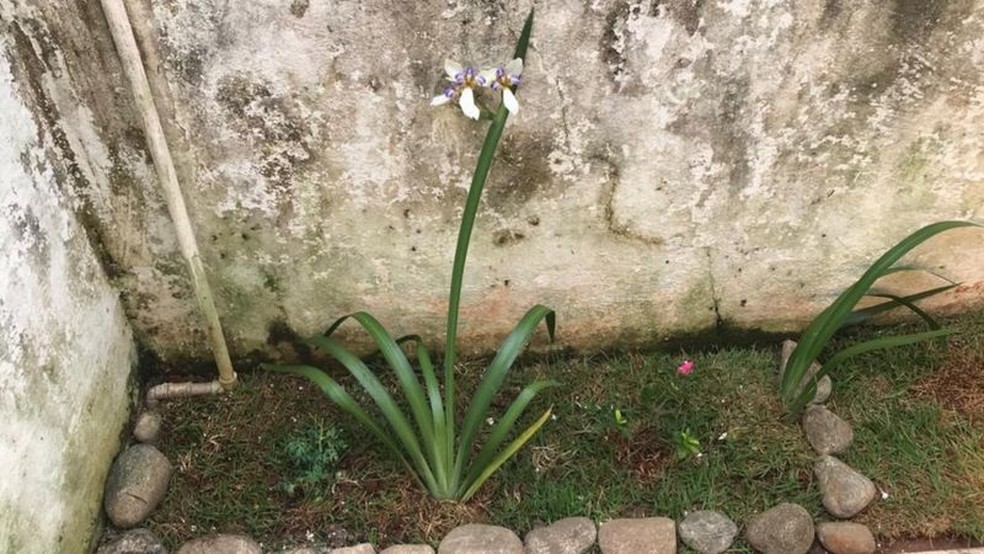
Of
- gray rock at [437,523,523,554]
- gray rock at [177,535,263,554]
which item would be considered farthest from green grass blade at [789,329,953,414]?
gray rock at [177,535,263,554]

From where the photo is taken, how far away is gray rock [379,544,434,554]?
239 cm

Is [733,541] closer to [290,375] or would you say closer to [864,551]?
[864,551]

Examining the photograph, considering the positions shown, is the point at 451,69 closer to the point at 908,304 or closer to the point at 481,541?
the point at 481,541

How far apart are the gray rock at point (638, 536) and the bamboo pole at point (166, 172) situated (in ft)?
3.97

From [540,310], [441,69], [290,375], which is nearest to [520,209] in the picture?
[540,310]

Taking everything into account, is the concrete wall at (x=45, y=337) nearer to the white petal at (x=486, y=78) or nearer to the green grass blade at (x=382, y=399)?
the green grass blade at (x=382, y=399)

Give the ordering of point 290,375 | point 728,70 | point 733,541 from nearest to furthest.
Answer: point 728,70, point 733,541, point 290,375

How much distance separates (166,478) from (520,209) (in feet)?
4.09

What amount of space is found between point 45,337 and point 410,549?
1.06 metres

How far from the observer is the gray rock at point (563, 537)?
2.40 m

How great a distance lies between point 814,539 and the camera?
244 cm

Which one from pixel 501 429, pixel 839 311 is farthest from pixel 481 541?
pixel 839 311

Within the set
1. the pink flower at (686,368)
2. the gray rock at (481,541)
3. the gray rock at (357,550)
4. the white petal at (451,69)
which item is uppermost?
the white petal at (451,69)

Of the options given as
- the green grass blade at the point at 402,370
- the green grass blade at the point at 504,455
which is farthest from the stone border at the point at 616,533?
the green grass blade at the point at 402,370
